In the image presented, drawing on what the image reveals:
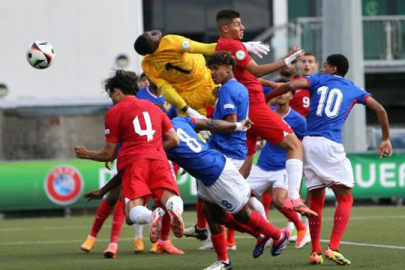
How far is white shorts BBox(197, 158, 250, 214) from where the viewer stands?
35.4ft

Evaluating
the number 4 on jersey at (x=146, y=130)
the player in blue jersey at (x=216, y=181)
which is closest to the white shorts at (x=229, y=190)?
the player in blue jersey at (x=216, y=181)

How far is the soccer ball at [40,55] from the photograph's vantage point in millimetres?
13820

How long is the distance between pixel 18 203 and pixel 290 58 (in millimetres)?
12464

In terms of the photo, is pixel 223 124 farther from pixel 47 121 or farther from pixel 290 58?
pixel 47 121

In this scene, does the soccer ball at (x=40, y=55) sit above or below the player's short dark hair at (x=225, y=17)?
below

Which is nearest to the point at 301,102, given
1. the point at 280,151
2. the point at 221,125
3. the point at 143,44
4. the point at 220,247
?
the point at 280,151

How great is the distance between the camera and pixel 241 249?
1388cm

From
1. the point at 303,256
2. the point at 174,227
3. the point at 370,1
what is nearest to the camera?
the point at 174,227

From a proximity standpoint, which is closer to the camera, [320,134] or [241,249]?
[320,134]

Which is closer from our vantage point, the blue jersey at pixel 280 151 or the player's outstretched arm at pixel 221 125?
the player's outstretched arm at pixel 221 125

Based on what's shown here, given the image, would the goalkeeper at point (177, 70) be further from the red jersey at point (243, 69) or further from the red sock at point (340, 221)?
the red sock at point (340, 221)

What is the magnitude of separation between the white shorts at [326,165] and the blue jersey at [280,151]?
268 centimetres

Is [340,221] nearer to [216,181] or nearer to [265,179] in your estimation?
[216,181]

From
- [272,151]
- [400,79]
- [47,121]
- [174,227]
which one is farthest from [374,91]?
[174,227]
